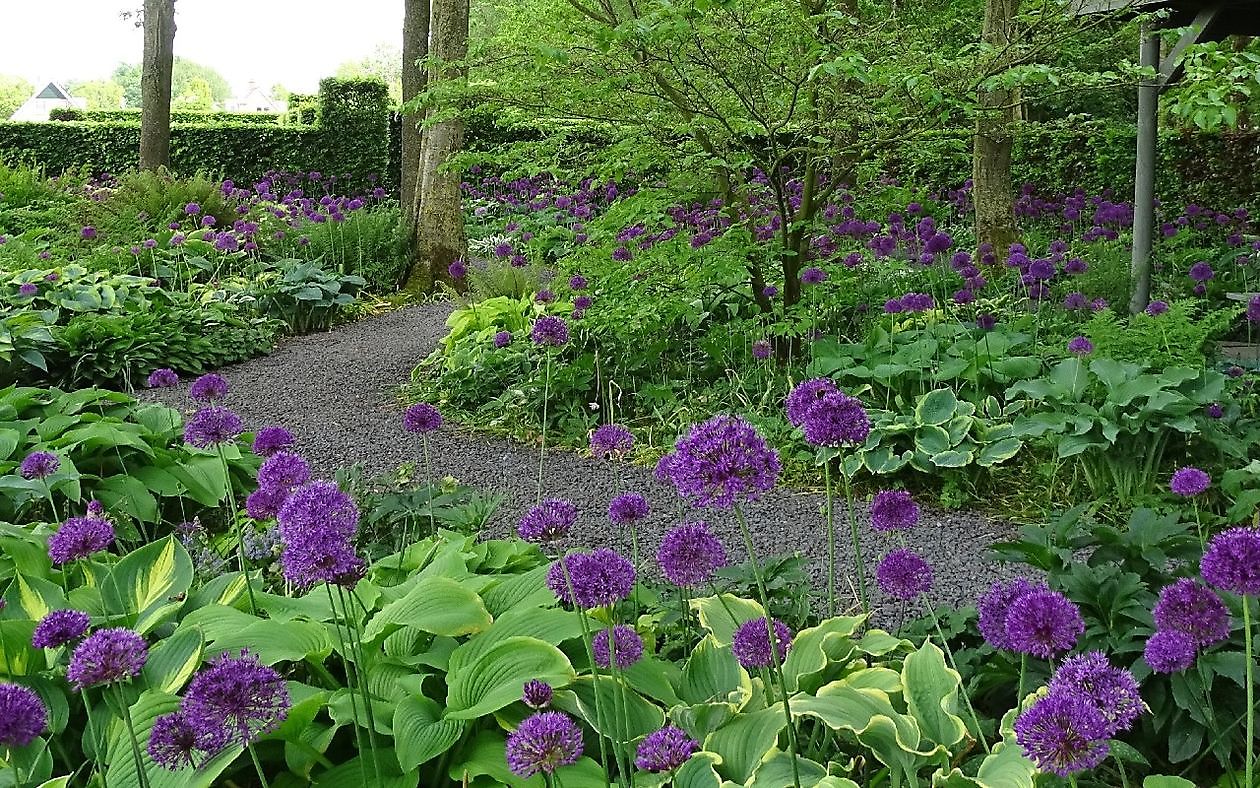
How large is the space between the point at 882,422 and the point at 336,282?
5.60 meters

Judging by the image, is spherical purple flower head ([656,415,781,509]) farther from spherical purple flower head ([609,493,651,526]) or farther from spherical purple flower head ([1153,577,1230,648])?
spherical purple flower head ([1153,577,1230,648])

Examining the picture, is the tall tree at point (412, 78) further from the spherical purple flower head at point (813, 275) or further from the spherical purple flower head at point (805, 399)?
the spherical purple flower head at point (805, 399)

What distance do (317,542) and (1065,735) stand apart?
97 cm

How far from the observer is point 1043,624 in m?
1.42

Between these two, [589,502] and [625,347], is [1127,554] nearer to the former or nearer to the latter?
[589,502]

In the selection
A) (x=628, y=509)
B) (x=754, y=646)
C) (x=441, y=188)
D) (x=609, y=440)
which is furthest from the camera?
(x=441, y=188)

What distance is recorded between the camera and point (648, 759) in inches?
58.4

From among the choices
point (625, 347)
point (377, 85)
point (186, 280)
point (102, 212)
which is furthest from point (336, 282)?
point (377, 85)

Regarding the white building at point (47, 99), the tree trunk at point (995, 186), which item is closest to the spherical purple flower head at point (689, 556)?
the tree trunk at point (995, 186)

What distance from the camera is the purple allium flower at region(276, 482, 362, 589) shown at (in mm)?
1385

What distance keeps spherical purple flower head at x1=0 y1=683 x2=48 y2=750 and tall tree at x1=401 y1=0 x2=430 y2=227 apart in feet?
30.6

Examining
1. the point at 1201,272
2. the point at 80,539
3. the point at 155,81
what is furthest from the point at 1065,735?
the point at 155,81

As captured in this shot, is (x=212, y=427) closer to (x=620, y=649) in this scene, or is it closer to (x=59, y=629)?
(x=59, y=629)

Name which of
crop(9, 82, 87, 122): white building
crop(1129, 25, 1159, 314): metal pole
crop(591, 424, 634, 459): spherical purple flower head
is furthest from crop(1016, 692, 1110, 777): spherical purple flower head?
crop(9, 82, 87, 122): white building
